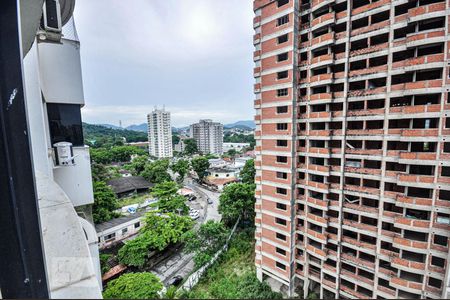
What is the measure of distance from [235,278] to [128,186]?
51.7 ft

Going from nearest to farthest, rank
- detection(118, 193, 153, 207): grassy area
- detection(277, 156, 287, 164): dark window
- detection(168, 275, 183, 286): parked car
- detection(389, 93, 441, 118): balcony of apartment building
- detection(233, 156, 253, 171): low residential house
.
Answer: detection(389, 93, 441, 118): balcony of apartment building
detection(277, 156, 287, 164): dark window
detection(168, 275, 183, 286): parked car
detection(118, 193, 153, 207): grassy area
detection(233, 156, 253, 171): low residential house

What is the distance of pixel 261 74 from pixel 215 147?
44.9m

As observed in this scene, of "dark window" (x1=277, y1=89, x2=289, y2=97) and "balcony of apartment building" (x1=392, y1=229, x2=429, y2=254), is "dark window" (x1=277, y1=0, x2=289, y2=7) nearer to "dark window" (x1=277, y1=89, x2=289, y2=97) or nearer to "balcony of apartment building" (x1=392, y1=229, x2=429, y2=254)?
"dark window" (x1=277, y1=89, x2=289, y2=97)

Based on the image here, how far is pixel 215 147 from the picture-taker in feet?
172

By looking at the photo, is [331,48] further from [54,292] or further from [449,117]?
[54,292]

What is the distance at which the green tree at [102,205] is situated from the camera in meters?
12.0

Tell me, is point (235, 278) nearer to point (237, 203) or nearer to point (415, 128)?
point (237, 203)

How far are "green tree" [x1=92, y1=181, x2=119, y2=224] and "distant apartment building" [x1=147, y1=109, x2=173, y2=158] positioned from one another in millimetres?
31571

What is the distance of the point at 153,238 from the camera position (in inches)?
382

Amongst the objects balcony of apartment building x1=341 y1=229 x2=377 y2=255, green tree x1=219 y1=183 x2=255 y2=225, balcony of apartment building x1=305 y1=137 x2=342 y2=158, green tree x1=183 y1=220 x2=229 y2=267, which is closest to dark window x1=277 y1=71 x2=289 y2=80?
balcony of apartment building x1=305 y1=137 x2=342 y2=158

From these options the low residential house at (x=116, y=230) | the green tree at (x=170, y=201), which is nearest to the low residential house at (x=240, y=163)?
the green tree at (x=170, y=201)

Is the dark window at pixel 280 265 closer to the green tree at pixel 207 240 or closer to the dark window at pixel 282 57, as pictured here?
the green tree at pixel 207 240

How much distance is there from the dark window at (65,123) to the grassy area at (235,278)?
18.5 ft

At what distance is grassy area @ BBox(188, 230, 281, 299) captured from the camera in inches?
283
